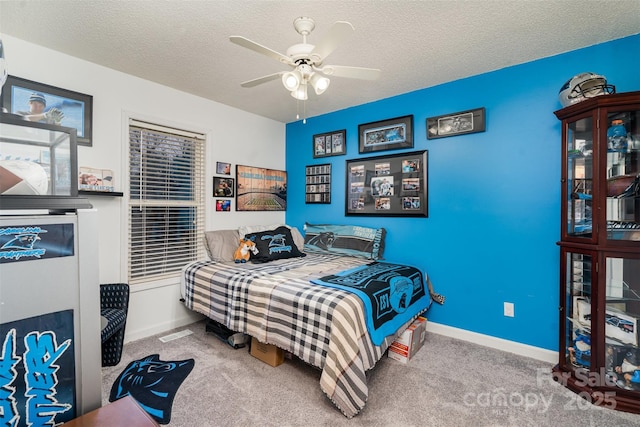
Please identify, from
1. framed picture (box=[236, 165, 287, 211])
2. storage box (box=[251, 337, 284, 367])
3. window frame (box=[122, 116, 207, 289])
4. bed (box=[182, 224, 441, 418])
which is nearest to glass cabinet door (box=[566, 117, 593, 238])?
bed (box=[182, 224, 441, 418])

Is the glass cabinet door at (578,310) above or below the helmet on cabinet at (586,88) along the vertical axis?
below

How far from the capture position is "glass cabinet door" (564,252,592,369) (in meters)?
2.03

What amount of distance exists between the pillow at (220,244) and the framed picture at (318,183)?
1.23 m

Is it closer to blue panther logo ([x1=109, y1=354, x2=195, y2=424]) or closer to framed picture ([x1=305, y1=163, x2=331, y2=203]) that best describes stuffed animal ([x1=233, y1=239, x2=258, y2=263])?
blue panther logo ([x1=109, y1=354, x2=195, y2=424])

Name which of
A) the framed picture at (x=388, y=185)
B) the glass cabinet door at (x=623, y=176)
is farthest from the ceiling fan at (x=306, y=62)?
the glass cabinet door at (x=623, y=176)

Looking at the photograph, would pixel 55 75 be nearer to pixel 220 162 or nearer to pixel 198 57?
pixel 198 57

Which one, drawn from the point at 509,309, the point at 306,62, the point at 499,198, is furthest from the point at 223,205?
the point at 509,309

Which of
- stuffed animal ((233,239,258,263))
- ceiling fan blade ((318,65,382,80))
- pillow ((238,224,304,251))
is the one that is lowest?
stuffed animal ((233,239,258,263))

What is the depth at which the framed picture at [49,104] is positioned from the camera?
217 cm

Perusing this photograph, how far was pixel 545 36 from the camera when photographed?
83.7 inches

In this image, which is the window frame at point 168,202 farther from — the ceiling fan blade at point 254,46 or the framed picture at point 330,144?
the ceiling fan blade at point 254,46

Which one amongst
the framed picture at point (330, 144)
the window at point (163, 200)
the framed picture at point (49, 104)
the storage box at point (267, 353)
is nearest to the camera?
the framed picture at point (49, 104)

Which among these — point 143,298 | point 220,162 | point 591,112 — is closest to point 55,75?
point 220,162

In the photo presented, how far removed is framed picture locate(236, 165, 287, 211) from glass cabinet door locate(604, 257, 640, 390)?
3491 mm
